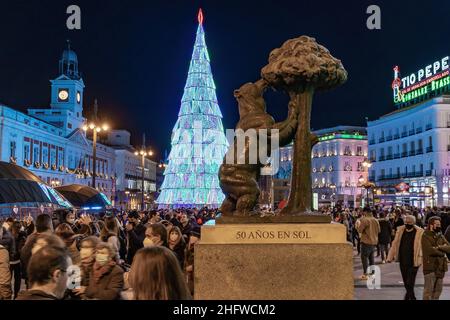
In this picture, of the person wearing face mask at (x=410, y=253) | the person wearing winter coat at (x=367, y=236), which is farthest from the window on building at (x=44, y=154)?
the person wearing face mask at (x=410, y=253)

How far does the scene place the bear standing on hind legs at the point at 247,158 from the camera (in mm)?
6582

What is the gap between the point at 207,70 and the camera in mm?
53656

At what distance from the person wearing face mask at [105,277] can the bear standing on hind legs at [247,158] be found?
5.89ft

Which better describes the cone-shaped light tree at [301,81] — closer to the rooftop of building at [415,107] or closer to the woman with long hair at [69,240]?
the woman with long hair at [69,240]

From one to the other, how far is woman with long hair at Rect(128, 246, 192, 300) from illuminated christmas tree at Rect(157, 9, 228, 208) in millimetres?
47220

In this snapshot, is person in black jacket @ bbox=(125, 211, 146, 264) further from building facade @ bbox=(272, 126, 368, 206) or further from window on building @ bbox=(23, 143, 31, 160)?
building facade @ bbox=(272, 126, 368, 206)

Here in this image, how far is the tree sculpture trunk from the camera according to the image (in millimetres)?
6793

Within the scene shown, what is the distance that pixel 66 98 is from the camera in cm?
8675

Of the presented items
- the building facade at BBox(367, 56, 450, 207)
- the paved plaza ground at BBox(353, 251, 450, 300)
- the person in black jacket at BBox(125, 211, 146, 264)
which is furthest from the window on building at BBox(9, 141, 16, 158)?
the paved plaza ground at BBox(353, 251, 450, 300)

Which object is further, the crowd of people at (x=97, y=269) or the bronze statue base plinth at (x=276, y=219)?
the bronze statue base plinth at (x=276, y=219)

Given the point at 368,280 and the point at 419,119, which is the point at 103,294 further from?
the point at 419,119

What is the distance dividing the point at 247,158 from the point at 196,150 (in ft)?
149
